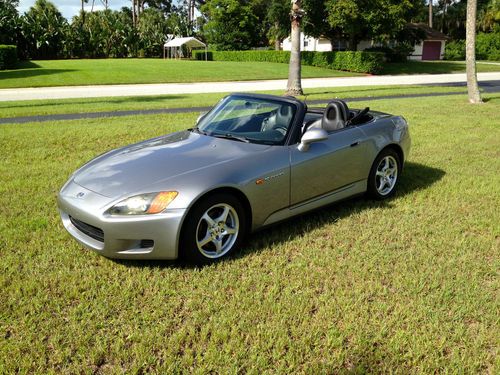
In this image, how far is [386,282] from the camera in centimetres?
349

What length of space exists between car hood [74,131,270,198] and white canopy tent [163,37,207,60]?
173 ft

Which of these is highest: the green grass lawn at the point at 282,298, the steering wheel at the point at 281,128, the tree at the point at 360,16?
the tree at the point at 360,16

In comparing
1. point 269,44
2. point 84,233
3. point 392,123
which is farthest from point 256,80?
point 269,44

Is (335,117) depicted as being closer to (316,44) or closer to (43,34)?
(43,34)

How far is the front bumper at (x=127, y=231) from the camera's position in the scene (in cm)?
334

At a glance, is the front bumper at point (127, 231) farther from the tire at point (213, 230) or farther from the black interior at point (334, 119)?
the black interior at point (334, 119)

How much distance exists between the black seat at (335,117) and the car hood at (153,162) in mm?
1055

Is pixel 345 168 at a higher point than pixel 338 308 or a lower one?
higher

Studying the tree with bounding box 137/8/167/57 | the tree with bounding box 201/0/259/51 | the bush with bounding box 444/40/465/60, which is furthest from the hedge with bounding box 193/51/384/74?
the bush with bounding box 444/40/465/60

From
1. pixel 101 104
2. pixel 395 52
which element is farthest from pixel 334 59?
pixel 101 104

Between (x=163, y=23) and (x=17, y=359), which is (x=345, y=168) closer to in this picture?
(x=17, y=359)

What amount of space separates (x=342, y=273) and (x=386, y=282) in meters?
0.34

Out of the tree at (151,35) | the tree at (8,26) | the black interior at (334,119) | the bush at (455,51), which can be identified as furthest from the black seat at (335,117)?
the bush at (455,51)

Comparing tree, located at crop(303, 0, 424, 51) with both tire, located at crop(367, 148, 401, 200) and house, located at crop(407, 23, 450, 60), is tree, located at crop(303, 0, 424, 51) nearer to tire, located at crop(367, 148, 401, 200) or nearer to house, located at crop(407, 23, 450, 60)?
house, located at crop(407, 23, 450, 60)
